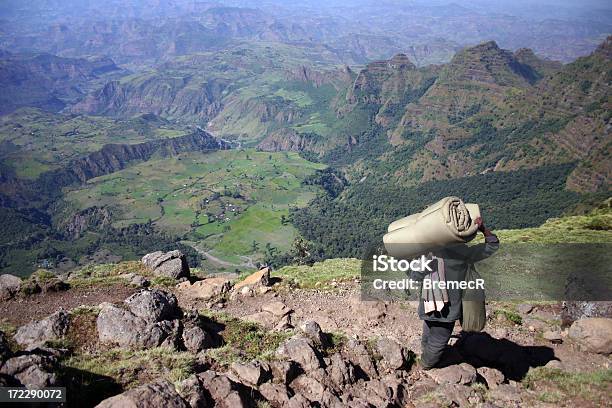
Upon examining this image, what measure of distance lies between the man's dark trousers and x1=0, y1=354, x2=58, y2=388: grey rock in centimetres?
805

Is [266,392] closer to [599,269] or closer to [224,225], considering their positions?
[599,269]

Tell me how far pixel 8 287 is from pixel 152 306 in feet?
32.6

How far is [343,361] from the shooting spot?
10625mm

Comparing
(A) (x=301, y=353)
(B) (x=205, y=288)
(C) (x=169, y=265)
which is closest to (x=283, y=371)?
(A) (x=301, y=353)

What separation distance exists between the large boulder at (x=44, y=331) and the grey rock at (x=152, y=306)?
1.86 metres

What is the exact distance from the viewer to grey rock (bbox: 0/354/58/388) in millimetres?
7414

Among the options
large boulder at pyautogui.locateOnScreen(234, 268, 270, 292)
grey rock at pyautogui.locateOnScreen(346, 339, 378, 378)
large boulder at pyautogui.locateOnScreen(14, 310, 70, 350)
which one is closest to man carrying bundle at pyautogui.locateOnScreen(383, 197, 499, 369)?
grey rock at pyautogui.locateOnScreen(346, 339, 378, 378)

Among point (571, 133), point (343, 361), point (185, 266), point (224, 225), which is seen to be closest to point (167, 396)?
point (343, 361)

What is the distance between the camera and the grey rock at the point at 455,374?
10.4m

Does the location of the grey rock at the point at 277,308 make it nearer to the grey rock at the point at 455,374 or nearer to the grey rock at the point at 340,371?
the grey rock at the point at 340,371

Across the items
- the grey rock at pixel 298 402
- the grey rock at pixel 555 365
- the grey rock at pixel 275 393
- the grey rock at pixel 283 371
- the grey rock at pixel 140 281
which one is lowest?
the grey rock at pixel 140 281

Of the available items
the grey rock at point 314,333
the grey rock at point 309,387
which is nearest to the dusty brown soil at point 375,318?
the grey rock at point 314,333

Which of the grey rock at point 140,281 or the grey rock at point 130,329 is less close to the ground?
the grey rock at point 130,329

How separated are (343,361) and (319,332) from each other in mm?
1460
